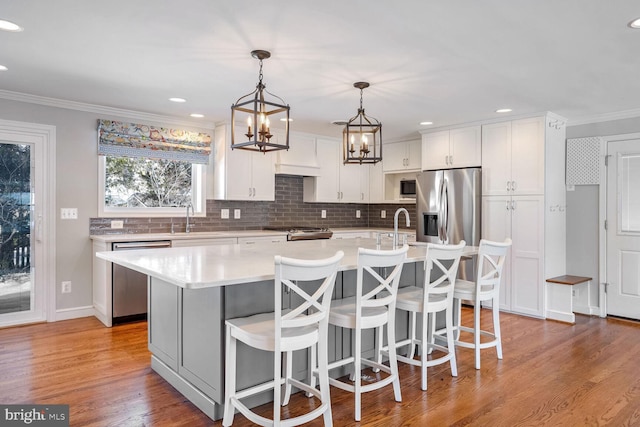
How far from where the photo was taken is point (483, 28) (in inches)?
98.8

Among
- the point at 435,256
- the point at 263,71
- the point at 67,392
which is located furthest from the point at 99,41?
the point at 435,256

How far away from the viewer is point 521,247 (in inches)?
187

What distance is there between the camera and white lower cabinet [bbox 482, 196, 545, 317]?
4.60 m

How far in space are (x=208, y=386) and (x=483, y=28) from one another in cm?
259

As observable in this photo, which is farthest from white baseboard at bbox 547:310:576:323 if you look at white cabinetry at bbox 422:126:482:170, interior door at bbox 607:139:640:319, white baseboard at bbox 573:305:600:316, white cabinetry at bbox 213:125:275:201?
white cabinetry at bbox 213:125:275:201

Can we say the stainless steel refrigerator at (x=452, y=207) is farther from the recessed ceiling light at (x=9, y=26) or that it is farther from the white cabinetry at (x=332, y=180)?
the recessed ceiling light at (x=9, y=26)

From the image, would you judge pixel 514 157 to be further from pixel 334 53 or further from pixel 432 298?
pixel 334 53

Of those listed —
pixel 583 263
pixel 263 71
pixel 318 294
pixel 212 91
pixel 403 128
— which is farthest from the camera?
pixel 403 128

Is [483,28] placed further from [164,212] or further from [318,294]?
[164,212]

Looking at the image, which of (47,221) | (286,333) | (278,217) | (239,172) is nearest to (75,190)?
(47,221)

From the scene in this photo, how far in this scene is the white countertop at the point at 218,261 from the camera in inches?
79.4

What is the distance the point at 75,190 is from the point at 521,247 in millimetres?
4798

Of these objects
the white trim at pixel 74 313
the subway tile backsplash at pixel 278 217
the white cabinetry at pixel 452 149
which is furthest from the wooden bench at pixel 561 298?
the white trim at pixel 74 313

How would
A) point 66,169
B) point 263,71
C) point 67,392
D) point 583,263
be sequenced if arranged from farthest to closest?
point 583,263
point 66,169
point 263,71
point 67,392
